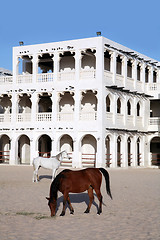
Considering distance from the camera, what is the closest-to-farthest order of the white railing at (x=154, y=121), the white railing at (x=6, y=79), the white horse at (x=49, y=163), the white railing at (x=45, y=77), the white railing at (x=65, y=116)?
the white horse at (x=49, y=163)
the white railing at (x=65, y=116)
the white railing at (x=45, y=77)
the white railing at (x=6, y=79)
the white railing at (x=154, y=121)

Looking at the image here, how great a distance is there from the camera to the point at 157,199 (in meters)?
15.0

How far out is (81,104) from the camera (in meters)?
37.4

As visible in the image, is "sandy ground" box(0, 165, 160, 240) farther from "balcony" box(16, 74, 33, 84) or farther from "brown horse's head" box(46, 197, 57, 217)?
"balcony" box(16, 74, 33, 84)

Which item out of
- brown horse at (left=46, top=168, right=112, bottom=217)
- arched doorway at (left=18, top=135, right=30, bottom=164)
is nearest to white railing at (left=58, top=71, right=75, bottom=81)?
arched doorway at (left=18, top=135, right=30, bottom=164)

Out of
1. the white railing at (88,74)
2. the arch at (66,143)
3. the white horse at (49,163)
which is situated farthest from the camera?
the arch at (66,143)

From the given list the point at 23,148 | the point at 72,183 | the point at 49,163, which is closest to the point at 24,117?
the point at 23,148

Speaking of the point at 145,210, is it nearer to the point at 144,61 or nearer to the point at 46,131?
the point at 46,131

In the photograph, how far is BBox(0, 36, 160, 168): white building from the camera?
34.3 metres

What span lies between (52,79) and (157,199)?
2315 cm

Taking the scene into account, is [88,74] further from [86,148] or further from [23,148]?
[23,148]

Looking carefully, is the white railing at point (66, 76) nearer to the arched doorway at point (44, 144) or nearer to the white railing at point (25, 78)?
the white railing at point (25, 78)

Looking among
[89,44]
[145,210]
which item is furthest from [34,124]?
[145,210]

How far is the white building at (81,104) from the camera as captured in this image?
113 feet

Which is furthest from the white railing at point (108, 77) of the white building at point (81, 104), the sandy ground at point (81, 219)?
the sandy ground at point (81, 219)
